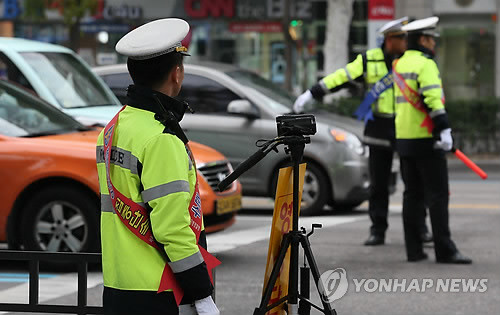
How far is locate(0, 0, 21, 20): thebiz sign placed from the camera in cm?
3036

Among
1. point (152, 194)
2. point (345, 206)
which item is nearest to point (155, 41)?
point (152, 194)

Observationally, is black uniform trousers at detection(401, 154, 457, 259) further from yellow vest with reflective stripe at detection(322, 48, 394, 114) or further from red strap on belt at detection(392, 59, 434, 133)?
yellow vest with reflective stripe at detection(322, 48, 394, 114)

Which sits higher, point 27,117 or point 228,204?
point 27,117

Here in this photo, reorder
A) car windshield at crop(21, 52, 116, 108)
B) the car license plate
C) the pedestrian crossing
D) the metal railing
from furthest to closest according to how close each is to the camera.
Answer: car windshield at crop(21, 52, 116, 108)
the car license plate
the pedestrian crossing
the metal railing

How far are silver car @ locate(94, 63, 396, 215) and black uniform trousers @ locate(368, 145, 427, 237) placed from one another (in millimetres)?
1839

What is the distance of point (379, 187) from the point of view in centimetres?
1039

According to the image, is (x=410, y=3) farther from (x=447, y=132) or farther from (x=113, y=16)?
(x=447, y=132)

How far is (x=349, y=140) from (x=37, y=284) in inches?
296

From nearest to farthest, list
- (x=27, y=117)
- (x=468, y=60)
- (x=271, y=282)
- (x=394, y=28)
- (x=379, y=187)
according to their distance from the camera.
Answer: (x=271, y=282) < (x=27, y=117) < (x=394, y=28) < (x=379, y=187) < (x=468, y=60)

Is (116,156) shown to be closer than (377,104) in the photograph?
Yes

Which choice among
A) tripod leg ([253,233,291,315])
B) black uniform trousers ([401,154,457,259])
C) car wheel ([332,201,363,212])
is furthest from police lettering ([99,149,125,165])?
car wheel ([332,201,363,212])

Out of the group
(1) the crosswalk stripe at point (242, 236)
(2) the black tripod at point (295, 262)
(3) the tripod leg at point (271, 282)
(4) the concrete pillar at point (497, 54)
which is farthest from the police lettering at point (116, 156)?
(4) the concrete pillar at point (497, 54)

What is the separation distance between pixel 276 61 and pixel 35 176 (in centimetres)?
2072

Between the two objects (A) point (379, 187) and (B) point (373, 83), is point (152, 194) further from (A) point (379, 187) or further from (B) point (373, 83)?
(A) point (379, 187)
